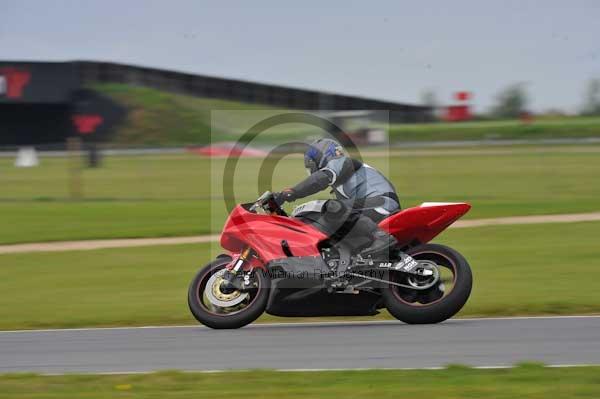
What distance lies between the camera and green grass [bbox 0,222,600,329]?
10.4 meters

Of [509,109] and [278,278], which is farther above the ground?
[509,109]

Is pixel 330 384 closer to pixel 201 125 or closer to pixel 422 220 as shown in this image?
pixel 422 220

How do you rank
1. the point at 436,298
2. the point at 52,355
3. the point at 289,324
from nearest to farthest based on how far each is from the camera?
1. the point at 52,355
2. the point at 436,298
3. the point at 289,324

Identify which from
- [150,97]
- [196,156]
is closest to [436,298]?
[196,156]

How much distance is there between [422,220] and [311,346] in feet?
5.06

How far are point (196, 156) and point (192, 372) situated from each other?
20.9 meters

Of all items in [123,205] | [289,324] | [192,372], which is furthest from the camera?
[123,205]

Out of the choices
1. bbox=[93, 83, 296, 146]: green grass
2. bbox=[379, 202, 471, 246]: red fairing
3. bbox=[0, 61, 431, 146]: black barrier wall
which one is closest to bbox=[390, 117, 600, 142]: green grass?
bbox=[0, 61, 431, 146]: black barrier wall

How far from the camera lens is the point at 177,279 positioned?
1338 centimetres

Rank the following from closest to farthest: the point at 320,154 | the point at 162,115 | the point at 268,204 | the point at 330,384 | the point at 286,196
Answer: the point at 330,384 → the point at 286,196 → the point at 320,154 → the point at 268,204 → the point at 162,115

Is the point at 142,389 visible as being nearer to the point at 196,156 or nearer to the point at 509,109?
the point at 196,156

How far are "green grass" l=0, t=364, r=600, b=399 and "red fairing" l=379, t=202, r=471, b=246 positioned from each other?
6.86 feet

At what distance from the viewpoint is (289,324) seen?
9.54 m

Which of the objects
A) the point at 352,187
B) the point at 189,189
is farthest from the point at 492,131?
the point at 352,187
